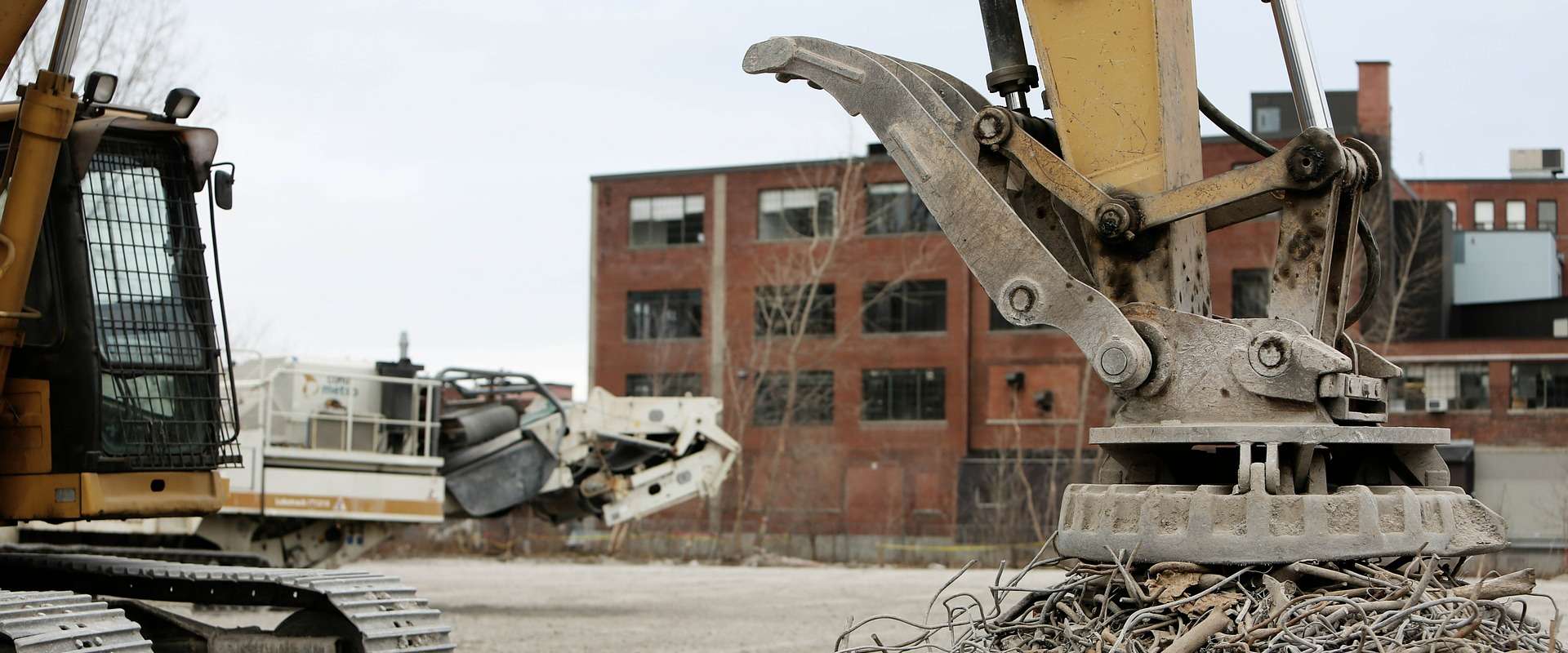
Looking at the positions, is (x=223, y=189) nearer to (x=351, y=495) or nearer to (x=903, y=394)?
(x=351, y=495)

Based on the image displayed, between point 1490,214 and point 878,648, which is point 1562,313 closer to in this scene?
point 1490,214

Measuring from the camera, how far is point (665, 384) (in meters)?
50.3

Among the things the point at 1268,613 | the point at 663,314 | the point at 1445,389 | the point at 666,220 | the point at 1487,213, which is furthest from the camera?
the point at 1487,213

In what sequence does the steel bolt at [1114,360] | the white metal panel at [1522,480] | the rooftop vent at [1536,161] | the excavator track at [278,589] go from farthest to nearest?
the rooftop vent at [1536,161] < the white metal panel at [1522,480] < the excavator track at [278,589] < the steel bolt at [1114,360]

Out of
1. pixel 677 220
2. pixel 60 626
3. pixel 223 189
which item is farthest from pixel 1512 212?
pixel 60 626

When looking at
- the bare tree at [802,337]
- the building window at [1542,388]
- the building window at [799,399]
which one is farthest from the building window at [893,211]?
the building window at [1542,388]

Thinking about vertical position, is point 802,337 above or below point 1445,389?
above

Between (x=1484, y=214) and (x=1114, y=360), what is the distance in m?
75.7

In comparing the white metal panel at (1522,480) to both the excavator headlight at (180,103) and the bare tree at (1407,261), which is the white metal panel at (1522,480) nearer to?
the bare tree at (1407,261)

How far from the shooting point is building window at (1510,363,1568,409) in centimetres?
4338

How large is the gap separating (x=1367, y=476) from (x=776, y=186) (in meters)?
43.9

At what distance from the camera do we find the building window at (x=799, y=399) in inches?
1898

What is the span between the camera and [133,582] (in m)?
8.96

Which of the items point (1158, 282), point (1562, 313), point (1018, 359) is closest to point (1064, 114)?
point (1158, 282)
